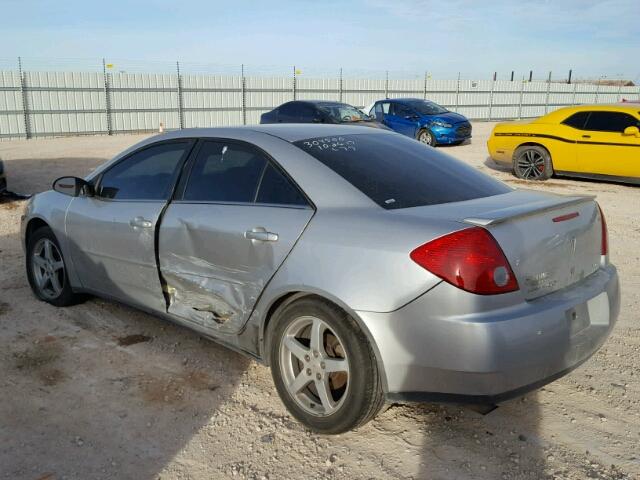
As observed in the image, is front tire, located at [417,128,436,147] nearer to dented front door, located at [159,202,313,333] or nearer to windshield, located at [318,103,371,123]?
windshield, located at [318,103,371,123]

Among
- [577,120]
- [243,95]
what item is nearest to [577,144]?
[577,120]

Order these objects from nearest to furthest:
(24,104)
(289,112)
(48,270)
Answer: (48,270)
(289,112)
(24,104)

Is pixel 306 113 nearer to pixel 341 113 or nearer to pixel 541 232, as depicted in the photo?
pixel 341 113

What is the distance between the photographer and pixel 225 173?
3510mm

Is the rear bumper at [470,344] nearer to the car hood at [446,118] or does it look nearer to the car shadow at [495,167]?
the car shadow at [495,167]

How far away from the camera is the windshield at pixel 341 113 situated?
53.2 ft

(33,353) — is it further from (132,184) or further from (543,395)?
(543,395)

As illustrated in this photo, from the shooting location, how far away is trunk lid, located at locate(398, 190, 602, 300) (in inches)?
102

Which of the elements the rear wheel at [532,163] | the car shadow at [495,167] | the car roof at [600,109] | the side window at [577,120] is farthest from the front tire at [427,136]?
the side window at [577,120]

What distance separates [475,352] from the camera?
244cm

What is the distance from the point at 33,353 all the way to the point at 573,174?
999 cm

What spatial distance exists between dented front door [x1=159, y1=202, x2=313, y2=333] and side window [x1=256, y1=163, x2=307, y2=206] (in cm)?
5

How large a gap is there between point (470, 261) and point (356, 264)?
0.49 meters

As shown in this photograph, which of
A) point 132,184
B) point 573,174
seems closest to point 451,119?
point 573,174
